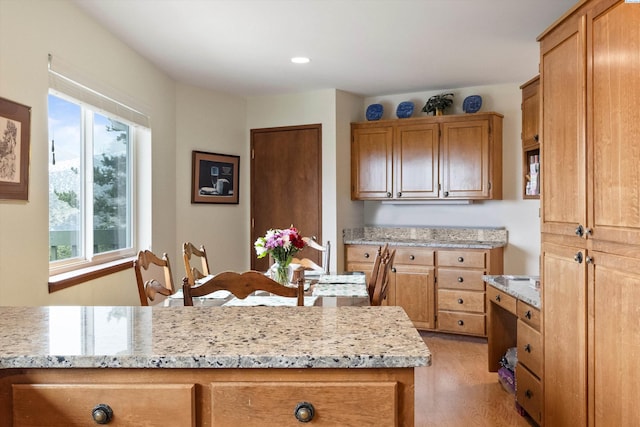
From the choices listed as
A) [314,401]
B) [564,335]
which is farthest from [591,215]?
[314,401]

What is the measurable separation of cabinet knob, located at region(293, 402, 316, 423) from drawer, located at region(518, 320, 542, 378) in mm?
1927

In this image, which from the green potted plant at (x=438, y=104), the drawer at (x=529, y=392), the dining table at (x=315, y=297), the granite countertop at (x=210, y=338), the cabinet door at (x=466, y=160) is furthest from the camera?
the green potted plant at (x=438, y=104)

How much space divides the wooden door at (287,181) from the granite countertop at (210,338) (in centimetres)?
354

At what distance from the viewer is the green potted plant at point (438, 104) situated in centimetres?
474

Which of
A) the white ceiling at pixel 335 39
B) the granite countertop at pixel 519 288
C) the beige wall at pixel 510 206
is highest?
the white ceiling at pixel 335 39

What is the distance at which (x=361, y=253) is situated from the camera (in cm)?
487

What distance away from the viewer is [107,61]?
3.24m

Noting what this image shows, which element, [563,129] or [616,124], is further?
[563,129]

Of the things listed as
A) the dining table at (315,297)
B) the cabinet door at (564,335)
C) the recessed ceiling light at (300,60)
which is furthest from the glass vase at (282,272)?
the recessed ceiling light at (300,60)

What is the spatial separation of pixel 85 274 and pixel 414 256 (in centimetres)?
285

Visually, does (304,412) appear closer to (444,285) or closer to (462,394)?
(462,394)

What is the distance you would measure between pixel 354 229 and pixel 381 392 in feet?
13.7

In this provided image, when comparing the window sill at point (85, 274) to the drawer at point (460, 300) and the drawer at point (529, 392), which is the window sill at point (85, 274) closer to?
the drawer at point (529, 392)

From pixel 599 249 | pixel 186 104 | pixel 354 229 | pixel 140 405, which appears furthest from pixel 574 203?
pixel 186 104
